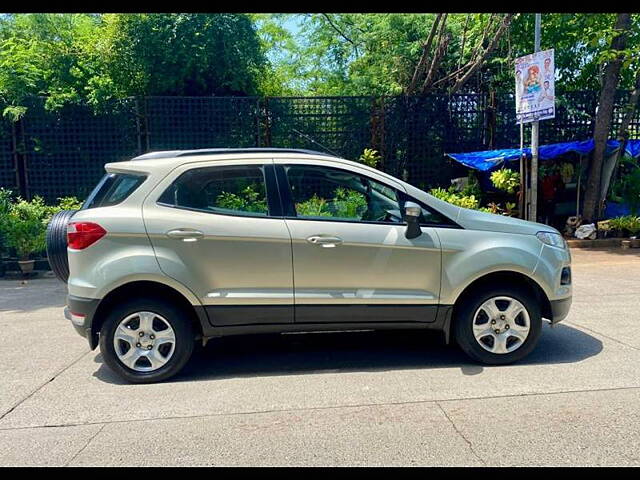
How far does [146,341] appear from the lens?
4.21m

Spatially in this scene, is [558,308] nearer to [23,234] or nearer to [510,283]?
[510,283]

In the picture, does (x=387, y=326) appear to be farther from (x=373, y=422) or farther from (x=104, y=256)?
(x=104, y=256)

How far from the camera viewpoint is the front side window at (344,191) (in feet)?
14.5

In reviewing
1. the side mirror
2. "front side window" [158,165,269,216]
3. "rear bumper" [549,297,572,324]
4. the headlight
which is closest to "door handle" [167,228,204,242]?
"front side window" [158,165,269,216]

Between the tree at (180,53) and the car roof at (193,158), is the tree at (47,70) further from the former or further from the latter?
the car roof at (193,158)

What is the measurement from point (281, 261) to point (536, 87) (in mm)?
8169

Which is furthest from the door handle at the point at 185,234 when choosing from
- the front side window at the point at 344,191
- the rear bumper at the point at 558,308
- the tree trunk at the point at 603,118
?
the tree trunk at the point at 603,118

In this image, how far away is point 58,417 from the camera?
3.70 meters

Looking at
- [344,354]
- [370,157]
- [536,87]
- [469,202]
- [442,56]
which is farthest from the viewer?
[442,56]

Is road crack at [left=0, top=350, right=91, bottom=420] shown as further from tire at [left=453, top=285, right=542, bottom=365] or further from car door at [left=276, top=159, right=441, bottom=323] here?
A: tire at [left=453, top=285, right=542, bottom=365]

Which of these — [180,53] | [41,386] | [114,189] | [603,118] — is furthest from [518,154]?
[41,386]

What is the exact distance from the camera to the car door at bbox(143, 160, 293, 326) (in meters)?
4.14

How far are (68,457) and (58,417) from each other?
0.68 meters

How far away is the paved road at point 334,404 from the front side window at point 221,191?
1.49 m
